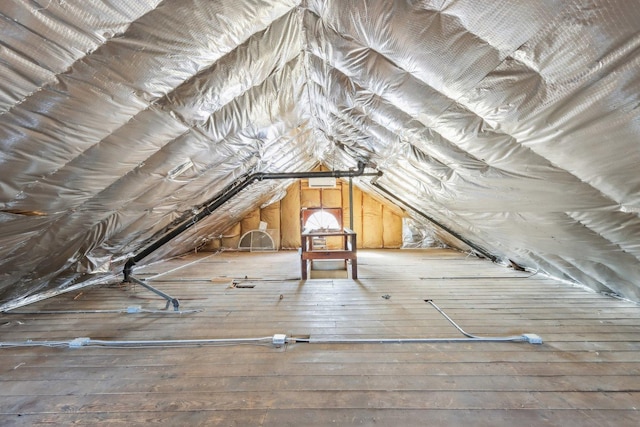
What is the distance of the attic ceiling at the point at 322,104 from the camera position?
3.32ft

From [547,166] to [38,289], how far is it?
515 cm

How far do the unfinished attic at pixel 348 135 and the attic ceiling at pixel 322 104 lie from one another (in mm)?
12

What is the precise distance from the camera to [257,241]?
299 inches

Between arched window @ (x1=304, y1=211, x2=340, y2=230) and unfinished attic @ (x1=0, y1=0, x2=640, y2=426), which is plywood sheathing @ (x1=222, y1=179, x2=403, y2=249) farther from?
unfinished attic @ (x1=0, y1=0, x2=640, y2=426)

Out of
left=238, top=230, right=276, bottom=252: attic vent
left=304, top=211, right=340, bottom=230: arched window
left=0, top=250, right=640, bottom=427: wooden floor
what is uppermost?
left=304, top=211, right=340, bottom=230: arched window

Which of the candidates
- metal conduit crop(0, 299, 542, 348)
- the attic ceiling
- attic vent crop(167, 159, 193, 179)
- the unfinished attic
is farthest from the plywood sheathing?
metal conduit crop(0, 299, 542, 348)

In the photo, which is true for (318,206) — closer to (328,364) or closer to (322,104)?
(322,104)

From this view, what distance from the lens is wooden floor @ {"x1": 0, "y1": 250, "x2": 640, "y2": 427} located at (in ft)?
4.47

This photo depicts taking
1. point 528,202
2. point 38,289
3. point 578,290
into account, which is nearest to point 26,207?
point 38,289

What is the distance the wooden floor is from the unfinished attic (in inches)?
0.6

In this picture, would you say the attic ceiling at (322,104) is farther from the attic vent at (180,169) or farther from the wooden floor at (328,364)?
the wooden floor at (328,364)

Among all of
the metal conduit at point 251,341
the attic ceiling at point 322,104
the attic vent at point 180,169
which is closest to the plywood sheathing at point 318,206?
the attic ceiling at point 322,104

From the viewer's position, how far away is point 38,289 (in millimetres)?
3072

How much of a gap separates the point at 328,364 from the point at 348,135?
2.65 m
